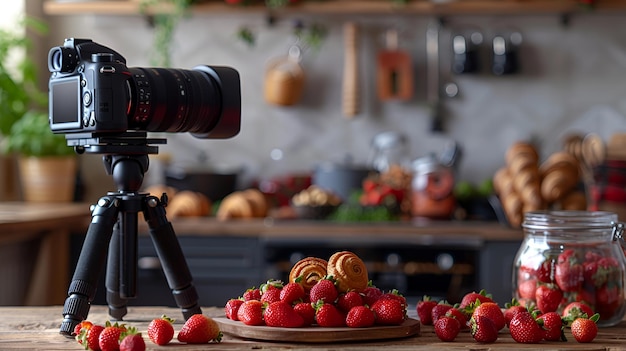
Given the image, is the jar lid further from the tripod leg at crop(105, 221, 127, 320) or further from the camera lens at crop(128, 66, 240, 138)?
the tripod leg at crop(105, 221, 127, 320)

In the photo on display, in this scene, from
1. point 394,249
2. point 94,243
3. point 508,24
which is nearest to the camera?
point 94,243

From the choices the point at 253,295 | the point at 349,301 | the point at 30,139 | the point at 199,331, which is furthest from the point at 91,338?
the point at 30,139

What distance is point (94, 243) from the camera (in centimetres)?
144

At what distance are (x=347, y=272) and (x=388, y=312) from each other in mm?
84

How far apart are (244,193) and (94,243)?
2.32 m

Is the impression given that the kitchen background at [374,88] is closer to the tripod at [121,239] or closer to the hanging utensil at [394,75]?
the hanging utensil at [394,75]

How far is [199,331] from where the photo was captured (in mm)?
1299

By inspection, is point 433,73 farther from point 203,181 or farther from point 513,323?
point 513,323

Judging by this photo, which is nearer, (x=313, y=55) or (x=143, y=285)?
(x=143, y=285)

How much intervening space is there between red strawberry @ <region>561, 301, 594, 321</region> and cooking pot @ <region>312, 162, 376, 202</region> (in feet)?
7.73

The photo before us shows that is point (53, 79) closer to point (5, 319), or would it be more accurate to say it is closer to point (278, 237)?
point (5, 319)

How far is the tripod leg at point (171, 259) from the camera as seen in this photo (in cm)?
152

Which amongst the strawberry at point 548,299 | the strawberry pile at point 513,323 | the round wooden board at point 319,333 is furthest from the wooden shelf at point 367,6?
the round wooden board at point 319,333

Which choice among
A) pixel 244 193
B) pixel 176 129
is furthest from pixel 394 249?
pixel 176 129
